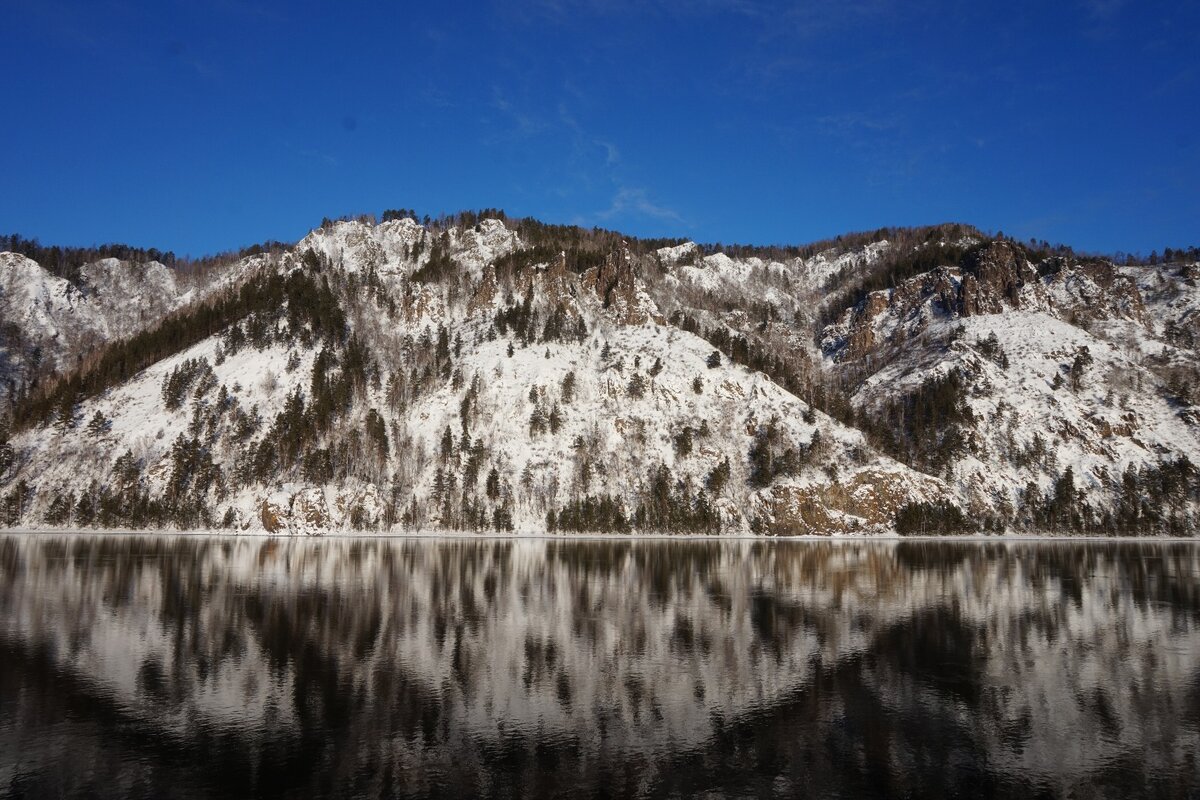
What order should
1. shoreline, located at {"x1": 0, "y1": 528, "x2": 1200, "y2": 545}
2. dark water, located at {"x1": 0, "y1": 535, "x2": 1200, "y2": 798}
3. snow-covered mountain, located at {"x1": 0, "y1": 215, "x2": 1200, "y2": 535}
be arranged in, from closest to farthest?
dark water, located at {"x1": 0, "y1": 535, "x2": 1200, "y2": 798} → shoreline, located at {"x1": 0, "y1": 528, "x2": 1200, "y2": 545} → snow-covered mountain, located at {"x1": 0, "y1": 215, "x2": 1200, "y2": 535}

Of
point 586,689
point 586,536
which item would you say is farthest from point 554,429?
point 586,689

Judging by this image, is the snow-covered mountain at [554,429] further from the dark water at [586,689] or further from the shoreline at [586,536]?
the dark water at [586,689]

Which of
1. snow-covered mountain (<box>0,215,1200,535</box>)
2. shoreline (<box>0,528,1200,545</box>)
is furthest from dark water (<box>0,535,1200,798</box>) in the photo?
snow-covered mountain (<box>0,215,1200,535</box>)

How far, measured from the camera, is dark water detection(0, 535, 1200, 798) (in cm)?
2138

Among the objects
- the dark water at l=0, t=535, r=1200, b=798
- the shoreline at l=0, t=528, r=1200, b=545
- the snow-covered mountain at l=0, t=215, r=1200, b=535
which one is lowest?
the shoreline at l=0, t=528, r=1200, b=545

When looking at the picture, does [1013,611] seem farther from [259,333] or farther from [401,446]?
[259,333]

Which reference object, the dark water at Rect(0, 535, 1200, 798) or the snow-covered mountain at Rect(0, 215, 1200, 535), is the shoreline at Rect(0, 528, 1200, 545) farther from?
the dark water at Rect(0, 535, 1200, 798)

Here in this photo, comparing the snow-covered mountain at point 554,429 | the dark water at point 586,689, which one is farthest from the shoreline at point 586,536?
the dark water at point 586,689

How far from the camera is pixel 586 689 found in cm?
2981

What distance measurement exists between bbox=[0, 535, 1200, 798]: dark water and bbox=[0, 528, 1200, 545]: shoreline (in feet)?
212

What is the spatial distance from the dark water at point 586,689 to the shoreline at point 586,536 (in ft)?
212

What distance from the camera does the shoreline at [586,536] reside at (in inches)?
4892

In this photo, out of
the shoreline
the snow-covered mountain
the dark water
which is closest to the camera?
the dark water

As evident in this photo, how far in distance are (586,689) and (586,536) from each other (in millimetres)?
103924
